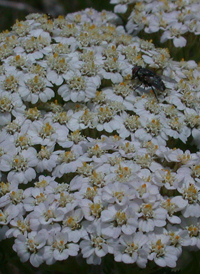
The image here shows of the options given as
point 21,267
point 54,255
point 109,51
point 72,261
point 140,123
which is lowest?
point 21,267

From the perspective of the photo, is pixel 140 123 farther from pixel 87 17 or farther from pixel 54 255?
pixel 87 17

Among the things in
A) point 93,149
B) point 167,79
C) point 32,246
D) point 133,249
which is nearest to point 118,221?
point 133,249

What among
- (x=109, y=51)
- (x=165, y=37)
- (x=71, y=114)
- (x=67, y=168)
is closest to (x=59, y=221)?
(x=67, y=168)

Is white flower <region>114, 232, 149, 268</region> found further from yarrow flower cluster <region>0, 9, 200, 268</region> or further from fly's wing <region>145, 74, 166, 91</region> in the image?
fly's wing <region>145, 74, 166, 91</region>

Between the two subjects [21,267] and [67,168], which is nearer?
[67,168]

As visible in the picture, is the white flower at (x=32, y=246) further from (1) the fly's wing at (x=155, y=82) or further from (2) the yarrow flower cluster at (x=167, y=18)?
(2) the yarrow flower cluster at (x=167, y=18)

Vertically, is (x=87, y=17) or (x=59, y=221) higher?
(x=87, y=17)

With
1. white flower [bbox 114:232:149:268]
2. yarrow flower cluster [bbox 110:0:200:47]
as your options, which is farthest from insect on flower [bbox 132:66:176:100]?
white flower [bbox 114:232:149:268]
